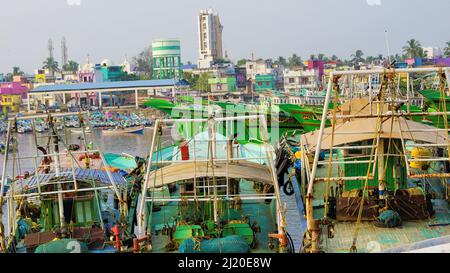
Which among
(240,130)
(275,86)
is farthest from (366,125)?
(275,86)

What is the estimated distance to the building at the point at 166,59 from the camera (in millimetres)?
36438

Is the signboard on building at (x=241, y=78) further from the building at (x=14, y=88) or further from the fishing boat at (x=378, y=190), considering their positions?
the fishing boat at (x=378, y=190)

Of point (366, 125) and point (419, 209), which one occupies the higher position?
point (366, 125)

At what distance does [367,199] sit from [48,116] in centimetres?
333

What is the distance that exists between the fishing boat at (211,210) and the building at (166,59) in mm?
27722

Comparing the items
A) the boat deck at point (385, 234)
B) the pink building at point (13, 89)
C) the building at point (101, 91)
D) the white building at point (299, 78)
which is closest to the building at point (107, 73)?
Result: the building at point (101, 91)

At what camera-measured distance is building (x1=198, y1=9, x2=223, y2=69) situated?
32.8 m

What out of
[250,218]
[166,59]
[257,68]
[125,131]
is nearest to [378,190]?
[250,218]

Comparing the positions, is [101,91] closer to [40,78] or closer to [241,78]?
[40,78]

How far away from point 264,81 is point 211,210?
37146 millimetres

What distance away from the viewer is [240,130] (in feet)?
57.7

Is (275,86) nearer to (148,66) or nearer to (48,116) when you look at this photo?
(148,66)

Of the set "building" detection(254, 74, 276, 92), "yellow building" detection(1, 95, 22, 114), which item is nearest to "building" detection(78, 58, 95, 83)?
"yellow building" detection(1, 95, 22, 114)
